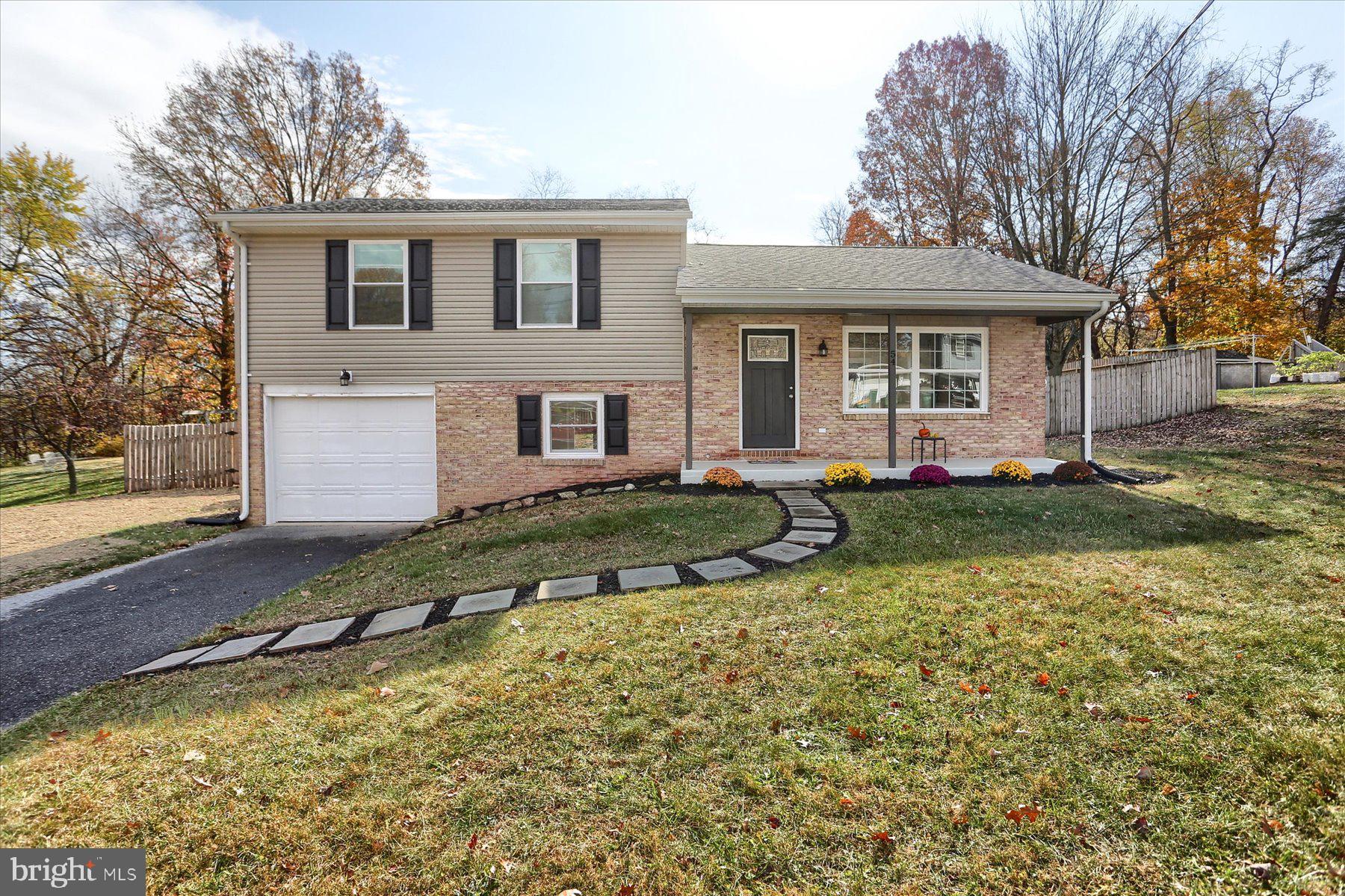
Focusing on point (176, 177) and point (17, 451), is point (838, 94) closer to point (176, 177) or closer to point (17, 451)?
point (176, 177)

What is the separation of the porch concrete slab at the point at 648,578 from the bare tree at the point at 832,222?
19.9 metres

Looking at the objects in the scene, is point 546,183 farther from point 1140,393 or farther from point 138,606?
point 138,606

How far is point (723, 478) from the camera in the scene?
29.0ft

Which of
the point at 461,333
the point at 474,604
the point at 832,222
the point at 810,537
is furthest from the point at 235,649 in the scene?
the point at 832,222

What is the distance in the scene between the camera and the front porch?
9133mm

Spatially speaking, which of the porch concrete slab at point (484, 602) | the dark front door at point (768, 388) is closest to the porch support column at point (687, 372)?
the dark front door at point (768, 388)

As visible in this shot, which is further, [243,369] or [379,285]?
[379,285]

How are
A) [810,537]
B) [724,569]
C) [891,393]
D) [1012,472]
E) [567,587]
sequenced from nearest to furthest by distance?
[567,587] < [724,569] < [810,537] < [1012,472] < [891,393]

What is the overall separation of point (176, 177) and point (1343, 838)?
24.7 m

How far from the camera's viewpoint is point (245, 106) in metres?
18.0

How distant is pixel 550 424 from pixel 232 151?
16498 mm

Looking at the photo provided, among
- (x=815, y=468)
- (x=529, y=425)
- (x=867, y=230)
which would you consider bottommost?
(x=815, y=468)

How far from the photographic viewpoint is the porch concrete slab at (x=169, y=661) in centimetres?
430

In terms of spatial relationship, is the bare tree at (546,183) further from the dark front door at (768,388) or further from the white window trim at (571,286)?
the dark front door at (768,388)
